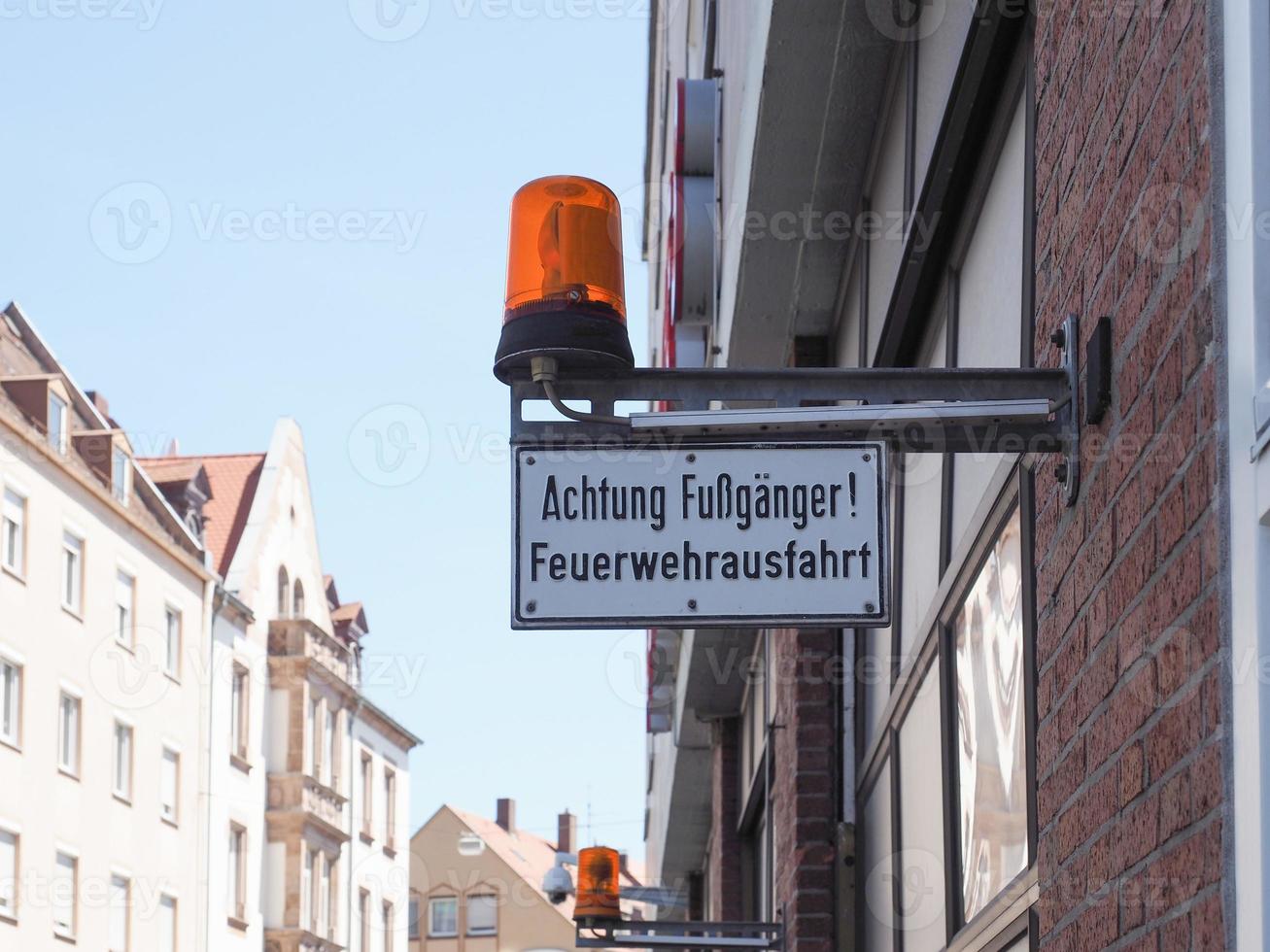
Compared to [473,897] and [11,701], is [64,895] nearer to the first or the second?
[11,701]

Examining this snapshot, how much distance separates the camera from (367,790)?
45.0m

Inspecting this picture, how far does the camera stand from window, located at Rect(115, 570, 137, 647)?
107 ft

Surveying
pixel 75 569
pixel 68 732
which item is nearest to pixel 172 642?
pixel 75 569

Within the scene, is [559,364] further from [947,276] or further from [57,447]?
[57,447]

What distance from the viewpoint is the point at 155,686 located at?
1315 inches

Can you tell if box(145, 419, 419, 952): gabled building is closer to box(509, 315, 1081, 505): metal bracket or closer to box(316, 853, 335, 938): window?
box(316, 853, 335, 938): window

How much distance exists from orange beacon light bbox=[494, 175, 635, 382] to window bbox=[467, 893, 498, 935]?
56962mm

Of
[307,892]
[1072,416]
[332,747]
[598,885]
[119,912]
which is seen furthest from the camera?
[332,747]

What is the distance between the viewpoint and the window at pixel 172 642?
112ft

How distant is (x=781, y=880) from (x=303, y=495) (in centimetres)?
3597

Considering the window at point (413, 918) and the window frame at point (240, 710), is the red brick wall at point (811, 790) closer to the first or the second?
the window frame at point (240, 710)

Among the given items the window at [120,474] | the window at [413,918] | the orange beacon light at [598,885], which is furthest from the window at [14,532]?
the window at [413,918]

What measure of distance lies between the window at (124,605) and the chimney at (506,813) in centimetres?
3361

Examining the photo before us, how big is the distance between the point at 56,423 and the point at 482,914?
3104cm
